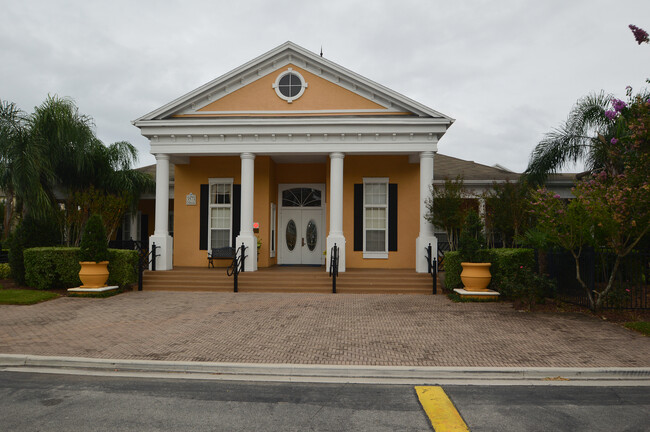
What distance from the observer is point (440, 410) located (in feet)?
15.1

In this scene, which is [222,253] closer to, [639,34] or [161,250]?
[161,250]

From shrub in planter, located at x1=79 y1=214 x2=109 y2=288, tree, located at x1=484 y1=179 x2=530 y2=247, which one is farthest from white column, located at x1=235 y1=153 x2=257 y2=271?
tree, located at x1=484 y1=179 x2=530 y2=247

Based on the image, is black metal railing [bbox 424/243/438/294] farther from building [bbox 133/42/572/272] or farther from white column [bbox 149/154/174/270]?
white column [bbox 149/154/174/270]

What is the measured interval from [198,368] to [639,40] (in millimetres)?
9040

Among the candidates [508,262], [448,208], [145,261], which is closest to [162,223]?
[145,261]

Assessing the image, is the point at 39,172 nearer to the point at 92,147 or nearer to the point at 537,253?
the point at 92,147

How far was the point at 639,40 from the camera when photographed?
8.18 meters

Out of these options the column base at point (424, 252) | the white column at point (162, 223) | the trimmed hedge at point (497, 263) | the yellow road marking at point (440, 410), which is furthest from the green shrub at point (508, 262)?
the white column at point (162, 223)

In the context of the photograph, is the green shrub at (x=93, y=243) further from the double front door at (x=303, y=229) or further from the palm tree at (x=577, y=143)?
the palm tree at (x=577, y=143)

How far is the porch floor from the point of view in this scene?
12.7m

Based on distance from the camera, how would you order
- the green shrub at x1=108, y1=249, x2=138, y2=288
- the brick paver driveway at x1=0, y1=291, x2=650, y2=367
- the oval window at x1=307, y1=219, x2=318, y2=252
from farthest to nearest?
the oval window at x1=307, y1=219, x2=318, y2=252, the green shrub at x1=108, y1=249, x2=138, y2=288, the brick paver driveway at x1=0, y1=291, x2=650, y2=367

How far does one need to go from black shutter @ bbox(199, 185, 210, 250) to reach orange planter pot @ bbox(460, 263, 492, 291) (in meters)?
8.71

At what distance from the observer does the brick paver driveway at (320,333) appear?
639 cm

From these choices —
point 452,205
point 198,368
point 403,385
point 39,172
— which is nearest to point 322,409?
point 403,385
